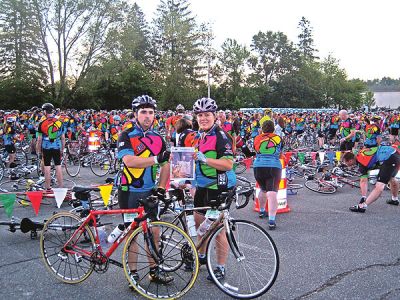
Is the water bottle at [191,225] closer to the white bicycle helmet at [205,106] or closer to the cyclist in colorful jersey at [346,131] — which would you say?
the white bicycle helmet at [205,106]

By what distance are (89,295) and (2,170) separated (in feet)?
26.2

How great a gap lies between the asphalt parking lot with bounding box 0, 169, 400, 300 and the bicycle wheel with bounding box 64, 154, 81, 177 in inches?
180

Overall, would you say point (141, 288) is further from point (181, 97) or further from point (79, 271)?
point (181, 97)

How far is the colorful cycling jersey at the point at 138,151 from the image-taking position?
3.89 m

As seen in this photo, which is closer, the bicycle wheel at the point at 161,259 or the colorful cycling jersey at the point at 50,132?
the bicycle wheel at the point at 161,259

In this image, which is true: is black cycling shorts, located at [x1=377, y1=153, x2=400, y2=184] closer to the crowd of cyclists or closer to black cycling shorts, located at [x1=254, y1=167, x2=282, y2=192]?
the crowd of cyclists

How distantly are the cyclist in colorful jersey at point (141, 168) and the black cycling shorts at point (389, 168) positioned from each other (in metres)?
4.79

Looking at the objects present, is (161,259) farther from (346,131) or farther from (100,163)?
(346,131)

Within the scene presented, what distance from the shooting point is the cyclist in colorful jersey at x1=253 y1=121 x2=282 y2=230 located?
6.25 meters

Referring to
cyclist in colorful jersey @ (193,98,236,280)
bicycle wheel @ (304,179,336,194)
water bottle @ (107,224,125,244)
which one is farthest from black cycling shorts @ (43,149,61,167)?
bicycle wheel @ (304,179,336,194)

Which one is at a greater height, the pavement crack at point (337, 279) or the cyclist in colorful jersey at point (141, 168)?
the cyclist in colorful jersey at point (141, 168)

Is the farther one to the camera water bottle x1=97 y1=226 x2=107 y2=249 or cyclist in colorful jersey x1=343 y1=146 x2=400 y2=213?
cyclist in colorful jersey x1=343 y1=146 x2=400 y2=213

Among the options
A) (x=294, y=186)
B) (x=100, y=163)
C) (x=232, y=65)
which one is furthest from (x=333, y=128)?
(x=232, y=65)

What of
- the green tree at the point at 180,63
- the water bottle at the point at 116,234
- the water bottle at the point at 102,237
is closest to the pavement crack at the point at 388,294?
the water bottle at the point at 116,234
